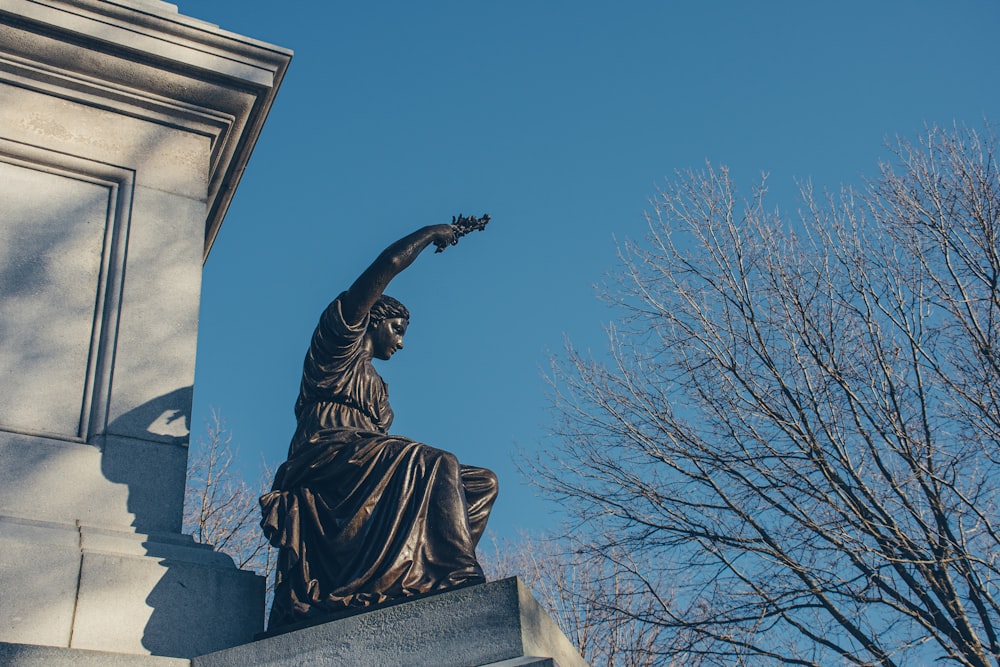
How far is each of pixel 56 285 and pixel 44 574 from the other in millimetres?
1759

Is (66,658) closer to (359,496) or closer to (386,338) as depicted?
(359,496)

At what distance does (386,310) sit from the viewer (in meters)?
6.79

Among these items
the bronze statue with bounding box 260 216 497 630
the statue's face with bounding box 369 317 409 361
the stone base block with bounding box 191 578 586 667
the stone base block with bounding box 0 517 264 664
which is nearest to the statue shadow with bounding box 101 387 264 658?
the stone base block with bounding box 0 517 264 664

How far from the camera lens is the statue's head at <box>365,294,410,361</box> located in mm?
6723

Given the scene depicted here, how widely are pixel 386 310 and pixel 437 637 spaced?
7.79ft

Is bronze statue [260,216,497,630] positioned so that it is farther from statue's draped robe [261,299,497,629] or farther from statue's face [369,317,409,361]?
statue's face [369,317,409,361]

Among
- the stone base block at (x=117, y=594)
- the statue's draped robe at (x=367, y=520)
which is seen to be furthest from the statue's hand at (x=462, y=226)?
the stone base block at (x=117, y=594)

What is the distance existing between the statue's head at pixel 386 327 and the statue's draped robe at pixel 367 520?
68cm

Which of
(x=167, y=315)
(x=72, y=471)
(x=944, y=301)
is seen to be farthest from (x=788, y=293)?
(x=72, y=471)

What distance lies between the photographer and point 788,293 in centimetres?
1191

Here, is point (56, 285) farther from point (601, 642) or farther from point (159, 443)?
point (601, 642)

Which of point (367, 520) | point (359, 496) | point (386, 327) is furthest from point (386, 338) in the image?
point (367, 520)

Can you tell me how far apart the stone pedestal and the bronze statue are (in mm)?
428

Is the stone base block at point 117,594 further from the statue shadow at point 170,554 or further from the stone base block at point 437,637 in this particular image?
the stone base block at point 437,637
